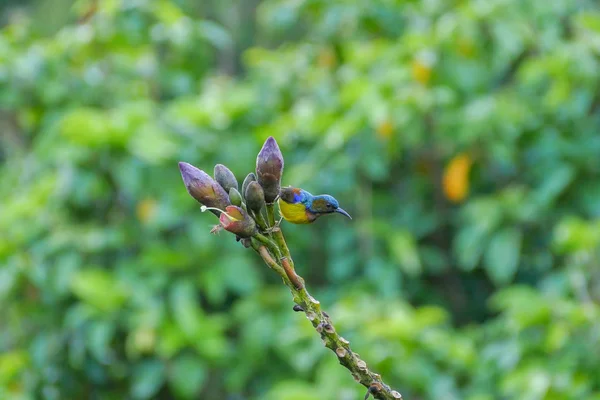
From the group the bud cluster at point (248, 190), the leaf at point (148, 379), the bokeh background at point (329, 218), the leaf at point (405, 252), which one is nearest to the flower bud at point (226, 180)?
the bud cluster at point (248, 190)

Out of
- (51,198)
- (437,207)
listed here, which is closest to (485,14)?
(437,207)

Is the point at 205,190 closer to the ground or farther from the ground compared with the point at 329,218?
closer to the ground

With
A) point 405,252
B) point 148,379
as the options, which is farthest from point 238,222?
point 148,379

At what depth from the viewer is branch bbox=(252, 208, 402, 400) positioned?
2.15 ft

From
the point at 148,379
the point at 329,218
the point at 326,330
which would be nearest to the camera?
the point at 326,330

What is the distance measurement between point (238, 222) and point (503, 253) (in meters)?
2.29

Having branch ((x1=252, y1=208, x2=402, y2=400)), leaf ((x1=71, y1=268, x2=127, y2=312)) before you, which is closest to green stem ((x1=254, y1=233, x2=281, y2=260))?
branch ((x1=252, y1=208, x2=402, y2=400))

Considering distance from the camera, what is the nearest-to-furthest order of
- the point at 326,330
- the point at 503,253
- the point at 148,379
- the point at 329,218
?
the point at 326,330
the point at 503,253
the point at 148,379
the point at 329,218

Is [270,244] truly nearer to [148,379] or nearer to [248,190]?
[248,190]

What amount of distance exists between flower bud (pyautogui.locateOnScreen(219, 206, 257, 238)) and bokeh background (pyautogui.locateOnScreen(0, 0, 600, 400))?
6.25 feet

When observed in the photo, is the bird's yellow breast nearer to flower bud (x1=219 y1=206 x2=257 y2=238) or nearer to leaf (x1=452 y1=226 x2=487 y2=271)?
flower bud (x1=219 y1=206 x2=257 y2=238)

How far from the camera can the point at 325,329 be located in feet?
2.14

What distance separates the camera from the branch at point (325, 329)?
655mm

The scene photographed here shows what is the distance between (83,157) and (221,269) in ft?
2.26
